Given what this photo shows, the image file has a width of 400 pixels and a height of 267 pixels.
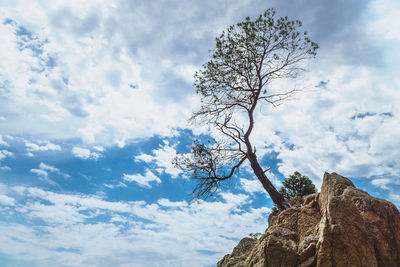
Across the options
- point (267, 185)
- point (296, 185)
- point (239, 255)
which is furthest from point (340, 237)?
point (296, 185)

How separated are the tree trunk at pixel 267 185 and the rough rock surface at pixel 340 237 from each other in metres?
3.82

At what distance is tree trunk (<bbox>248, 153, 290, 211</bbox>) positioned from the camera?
14806 mm

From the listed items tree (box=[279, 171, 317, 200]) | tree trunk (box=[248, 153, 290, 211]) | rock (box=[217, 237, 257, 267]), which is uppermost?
tree (box=[279, 171, 317, 200])

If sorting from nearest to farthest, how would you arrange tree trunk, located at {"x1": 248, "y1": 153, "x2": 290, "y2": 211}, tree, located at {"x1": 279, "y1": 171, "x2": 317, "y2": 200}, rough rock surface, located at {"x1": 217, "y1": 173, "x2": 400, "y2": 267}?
rough rock surface, located at {"x1": 217, "y1": 173, "x2": 400, "y2": 267} < tree trunk, located at {"x1": 248, "y1": 153, "x2": 290, "y2": 211} < tree, located at {"x1": 279, "y1": 171, "x2": 317, "y2": 200}

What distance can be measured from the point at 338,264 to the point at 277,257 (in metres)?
1.91

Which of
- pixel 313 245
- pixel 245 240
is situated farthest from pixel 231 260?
pixel 313 245

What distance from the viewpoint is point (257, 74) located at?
1788cm

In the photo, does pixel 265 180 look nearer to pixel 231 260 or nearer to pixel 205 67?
pixel 231 260

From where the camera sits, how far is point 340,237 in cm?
823

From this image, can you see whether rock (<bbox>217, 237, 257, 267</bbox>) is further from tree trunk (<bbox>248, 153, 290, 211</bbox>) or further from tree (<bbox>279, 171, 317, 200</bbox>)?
tree (<bbox>279, 171, 317, 200</bbox>)

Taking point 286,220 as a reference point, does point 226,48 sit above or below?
above

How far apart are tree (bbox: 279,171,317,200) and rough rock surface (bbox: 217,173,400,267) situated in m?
14.8

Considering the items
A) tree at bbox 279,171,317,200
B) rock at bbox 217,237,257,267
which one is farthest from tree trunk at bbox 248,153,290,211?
tree at bbox 279,171,317,200

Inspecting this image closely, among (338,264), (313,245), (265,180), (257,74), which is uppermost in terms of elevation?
(257,74)
